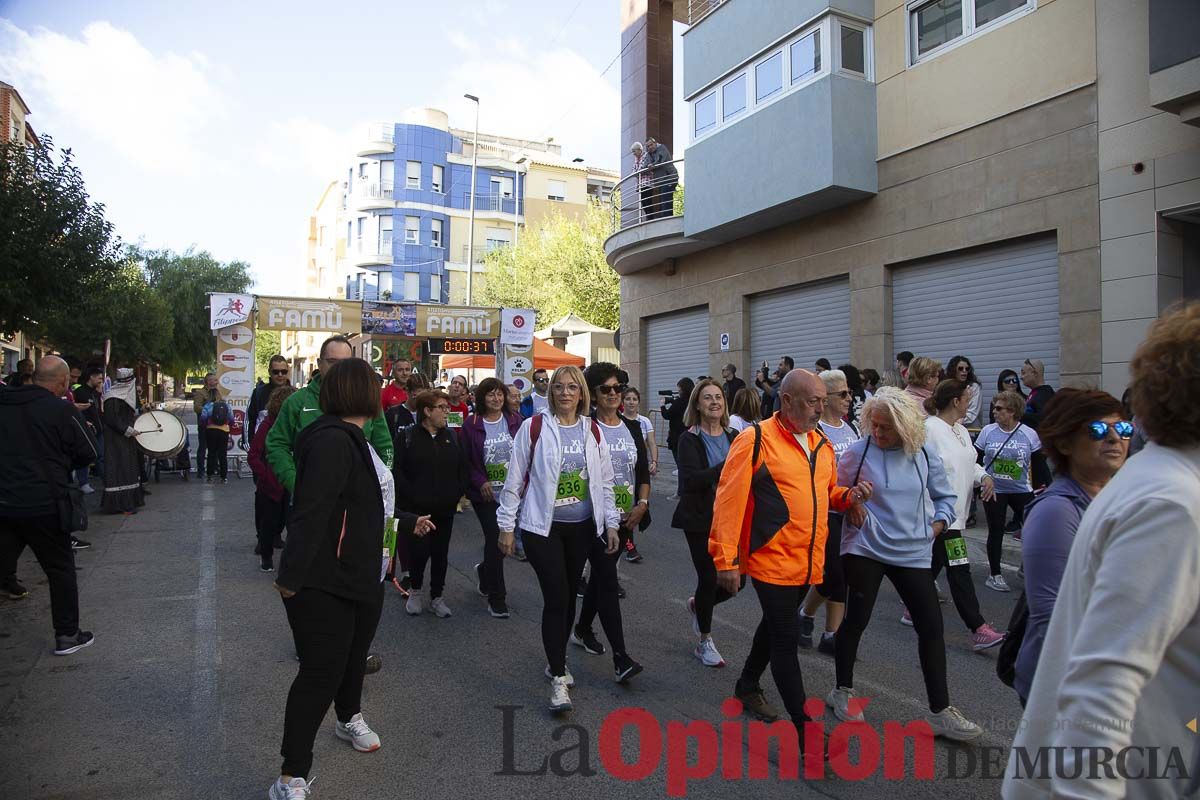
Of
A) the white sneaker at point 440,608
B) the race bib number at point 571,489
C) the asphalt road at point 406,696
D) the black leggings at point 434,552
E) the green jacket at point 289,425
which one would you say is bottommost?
the asphalt road at point 406,696

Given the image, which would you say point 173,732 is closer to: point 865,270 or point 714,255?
point 865,270

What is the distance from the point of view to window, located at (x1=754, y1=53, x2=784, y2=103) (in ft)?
48.7

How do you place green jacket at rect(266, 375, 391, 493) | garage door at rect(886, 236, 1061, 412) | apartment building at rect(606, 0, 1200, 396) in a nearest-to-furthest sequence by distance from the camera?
green jacket at rect(266, 375, 391, 493)
apartment building at rect(606, 0, 1200, 396)
garage door at rect(886, 236, 1061, 412)

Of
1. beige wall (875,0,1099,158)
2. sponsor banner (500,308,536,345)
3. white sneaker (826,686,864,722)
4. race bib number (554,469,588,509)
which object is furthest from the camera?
sponsor banner (500,308,536,345)

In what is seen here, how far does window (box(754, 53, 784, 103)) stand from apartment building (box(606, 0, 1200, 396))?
5 centimetres

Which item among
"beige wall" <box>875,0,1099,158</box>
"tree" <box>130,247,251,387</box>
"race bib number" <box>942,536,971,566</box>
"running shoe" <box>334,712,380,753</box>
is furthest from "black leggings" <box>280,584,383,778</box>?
"tree" <box>130,247,251,387</box>

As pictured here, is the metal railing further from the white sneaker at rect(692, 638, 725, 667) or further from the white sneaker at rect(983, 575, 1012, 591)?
the white sneaker at rect(692, 638, 725, 667)

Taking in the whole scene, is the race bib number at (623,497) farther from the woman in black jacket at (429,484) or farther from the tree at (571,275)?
the tree at (571,275)

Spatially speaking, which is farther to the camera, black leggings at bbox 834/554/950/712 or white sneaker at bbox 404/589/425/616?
white sneaker at bbox 404/589/425/616

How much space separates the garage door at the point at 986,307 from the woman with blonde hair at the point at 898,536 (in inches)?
327

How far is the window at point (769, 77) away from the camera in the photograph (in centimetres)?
1484

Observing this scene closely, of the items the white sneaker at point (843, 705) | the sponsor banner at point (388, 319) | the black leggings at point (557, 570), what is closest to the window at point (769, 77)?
the sponsor banner at point (388, 319)

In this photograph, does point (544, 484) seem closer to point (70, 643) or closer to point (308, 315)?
point (70, 643)

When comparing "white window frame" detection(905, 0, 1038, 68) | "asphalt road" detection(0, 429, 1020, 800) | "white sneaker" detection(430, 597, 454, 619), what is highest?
"white window frame" detection(905, 0, 1038, 68)
